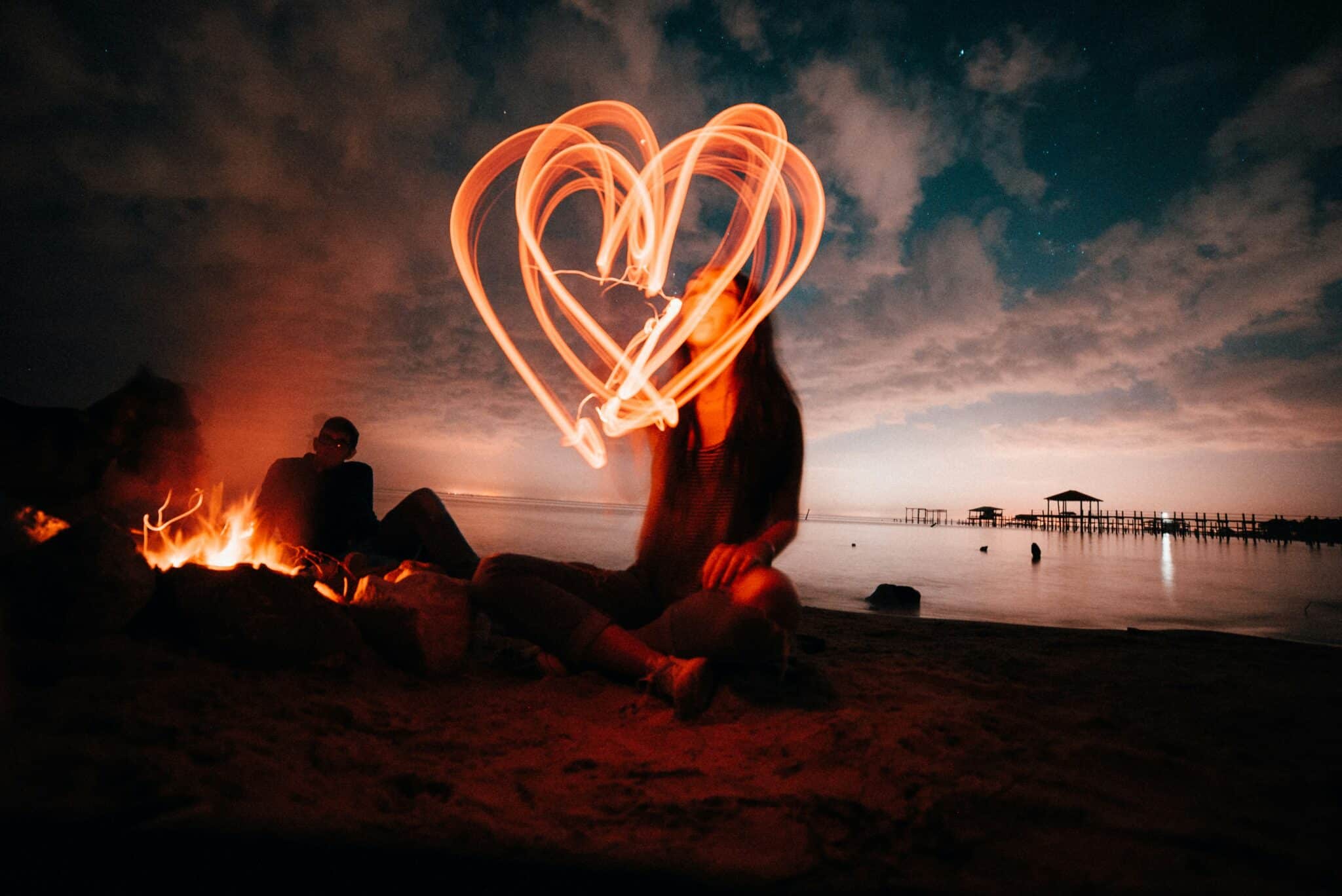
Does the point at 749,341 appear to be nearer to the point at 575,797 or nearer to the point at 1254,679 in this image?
the point at 575,797

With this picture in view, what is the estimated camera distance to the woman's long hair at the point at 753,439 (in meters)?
3.04

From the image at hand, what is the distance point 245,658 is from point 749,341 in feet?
9.04

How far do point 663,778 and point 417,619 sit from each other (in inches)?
60.7

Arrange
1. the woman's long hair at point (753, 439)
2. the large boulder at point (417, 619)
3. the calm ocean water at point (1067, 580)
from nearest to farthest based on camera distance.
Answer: the large boulder at point (417, 619) < the woman's long hair at point (753, 439) < the calm ocean water at point (1067, 580)

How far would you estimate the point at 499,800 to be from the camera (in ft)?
5.49

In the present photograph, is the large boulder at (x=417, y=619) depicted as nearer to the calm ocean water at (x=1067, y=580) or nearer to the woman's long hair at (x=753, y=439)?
the woman's long hair at (x=753, y=439)

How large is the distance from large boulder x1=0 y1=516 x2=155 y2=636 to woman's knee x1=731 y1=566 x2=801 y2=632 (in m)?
2.34

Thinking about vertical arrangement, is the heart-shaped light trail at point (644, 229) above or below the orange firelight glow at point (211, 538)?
above

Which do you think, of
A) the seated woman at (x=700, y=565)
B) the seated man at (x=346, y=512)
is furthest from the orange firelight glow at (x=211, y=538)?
the seated woman at (x=700, y=565)

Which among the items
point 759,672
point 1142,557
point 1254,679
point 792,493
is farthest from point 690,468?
point 1142,557

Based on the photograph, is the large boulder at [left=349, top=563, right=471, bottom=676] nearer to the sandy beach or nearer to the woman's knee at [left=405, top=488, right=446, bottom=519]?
the sandy beach

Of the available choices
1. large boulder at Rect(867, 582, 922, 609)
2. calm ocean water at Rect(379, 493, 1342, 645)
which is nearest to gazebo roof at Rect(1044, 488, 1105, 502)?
calm ocean water at Rect(379, 493, 1342, 645)

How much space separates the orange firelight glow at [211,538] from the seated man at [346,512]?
1002mm

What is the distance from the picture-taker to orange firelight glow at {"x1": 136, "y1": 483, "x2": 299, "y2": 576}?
282 centimetres
